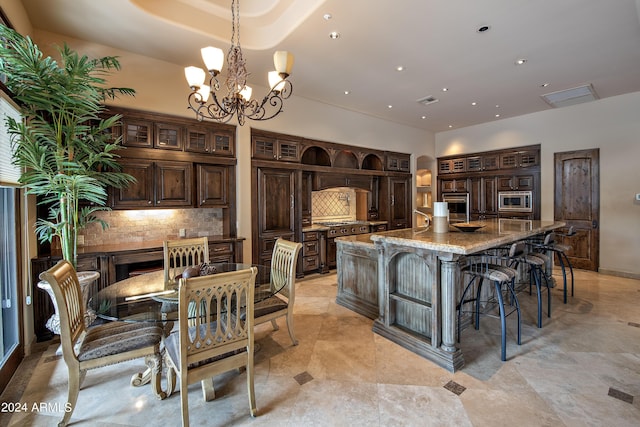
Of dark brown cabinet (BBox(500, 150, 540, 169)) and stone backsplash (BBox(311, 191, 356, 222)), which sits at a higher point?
dark brown cabinet (BBox(500, 150, 540, 169))

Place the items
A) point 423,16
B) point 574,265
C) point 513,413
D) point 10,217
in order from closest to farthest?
1. point 513,413
2. point 10,217
3. point 423,16
4. point 574,265

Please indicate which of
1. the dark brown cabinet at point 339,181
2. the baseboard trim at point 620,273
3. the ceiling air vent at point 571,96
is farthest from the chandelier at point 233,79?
the baseboard trim at point 620,273

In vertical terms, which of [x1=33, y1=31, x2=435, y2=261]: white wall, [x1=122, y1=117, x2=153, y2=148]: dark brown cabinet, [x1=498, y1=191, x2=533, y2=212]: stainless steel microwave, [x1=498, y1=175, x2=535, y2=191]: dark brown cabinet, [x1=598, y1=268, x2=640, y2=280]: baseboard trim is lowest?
[x1=598, y1=268, x2=640, y2=280]: baseboard trim

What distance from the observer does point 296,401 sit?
6.66 ft

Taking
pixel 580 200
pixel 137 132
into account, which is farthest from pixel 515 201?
pixel 137 132

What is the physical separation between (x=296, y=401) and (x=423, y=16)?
357 centimetres

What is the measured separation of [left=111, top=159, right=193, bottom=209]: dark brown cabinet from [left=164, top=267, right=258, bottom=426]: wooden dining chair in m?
2.23

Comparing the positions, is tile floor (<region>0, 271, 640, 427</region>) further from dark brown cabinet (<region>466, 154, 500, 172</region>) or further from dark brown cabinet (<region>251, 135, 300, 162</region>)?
dark brown cabinet (<region>466, 154, 500, 172</region>)

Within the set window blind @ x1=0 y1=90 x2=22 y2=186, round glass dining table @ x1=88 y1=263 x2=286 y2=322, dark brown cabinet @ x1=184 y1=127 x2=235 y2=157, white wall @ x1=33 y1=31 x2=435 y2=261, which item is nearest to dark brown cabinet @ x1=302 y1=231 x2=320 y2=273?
white wall @ x1=33 y1=31 x2=435 y2=261

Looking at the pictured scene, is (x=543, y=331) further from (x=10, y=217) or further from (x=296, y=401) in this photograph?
(x=10, y=217)

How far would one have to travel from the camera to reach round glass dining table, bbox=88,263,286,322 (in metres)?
1.88

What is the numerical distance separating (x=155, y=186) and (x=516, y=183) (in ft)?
22.7

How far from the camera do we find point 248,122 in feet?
14.5

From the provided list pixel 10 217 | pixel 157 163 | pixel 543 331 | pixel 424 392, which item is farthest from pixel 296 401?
pixel 157 163
